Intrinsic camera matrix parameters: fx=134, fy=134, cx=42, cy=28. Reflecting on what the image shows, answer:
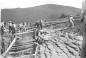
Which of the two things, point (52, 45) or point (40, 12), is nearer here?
point (52, 45)

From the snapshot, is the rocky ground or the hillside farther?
the hillside

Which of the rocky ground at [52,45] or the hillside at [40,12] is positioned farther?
the hillside at [40,12]

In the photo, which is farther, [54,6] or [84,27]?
[54,6]

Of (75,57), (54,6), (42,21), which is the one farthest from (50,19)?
(75,57)

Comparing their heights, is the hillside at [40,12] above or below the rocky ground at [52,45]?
above

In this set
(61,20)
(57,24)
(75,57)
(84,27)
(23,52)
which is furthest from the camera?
(57,24)

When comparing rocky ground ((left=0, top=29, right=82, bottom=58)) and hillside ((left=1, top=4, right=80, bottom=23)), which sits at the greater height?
hillside ((left=1, top=4, right=80, bottom=23))

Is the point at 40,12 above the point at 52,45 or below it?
above

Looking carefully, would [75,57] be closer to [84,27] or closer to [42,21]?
[84,27]
